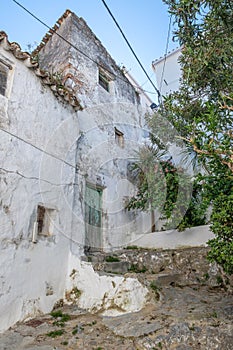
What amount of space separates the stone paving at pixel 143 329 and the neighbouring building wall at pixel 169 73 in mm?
10534

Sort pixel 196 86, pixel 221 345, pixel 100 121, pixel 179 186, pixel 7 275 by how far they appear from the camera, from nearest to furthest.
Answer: pixel 221 345, pixel 7 275, pixel 196 86, pixel 179 186, pixel 100 121

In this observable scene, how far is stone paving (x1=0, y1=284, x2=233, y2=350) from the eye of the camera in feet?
10.2

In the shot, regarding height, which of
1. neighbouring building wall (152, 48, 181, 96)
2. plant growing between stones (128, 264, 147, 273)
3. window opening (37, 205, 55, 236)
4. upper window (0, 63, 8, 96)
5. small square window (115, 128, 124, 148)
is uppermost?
neighbouring building wall (152, 48, 181, 96)

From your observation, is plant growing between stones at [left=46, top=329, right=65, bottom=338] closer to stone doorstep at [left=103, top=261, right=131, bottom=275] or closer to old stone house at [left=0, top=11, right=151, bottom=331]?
old stone house at [left=0, top=11, right=151, bottom=331]

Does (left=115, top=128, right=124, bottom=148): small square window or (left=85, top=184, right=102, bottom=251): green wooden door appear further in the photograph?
(left=115, top=128, right=124, bottom=148): small square window

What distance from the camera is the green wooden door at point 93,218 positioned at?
21.6 ft

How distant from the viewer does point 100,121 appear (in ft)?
27.7

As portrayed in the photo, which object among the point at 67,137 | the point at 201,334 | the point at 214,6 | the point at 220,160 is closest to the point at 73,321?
the point at 201,334

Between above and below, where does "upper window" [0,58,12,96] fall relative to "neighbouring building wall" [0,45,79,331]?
above

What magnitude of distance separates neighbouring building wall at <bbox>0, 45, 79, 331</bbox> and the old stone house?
18mm

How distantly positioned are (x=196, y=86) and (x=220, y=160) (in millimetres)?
2669

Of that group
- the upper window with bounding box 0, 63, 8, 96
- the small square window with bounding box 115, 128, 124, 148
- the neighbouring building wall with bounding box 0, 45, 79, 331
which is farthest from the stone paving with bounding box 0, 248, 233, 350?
the small square window with bounding box 115, 128, 124, 148

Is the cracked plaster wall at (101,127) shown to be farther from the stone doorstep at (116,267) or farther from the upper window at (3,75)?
the upper window at (3,75)

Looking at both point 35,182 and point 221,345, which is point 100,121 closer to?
point 35,182
